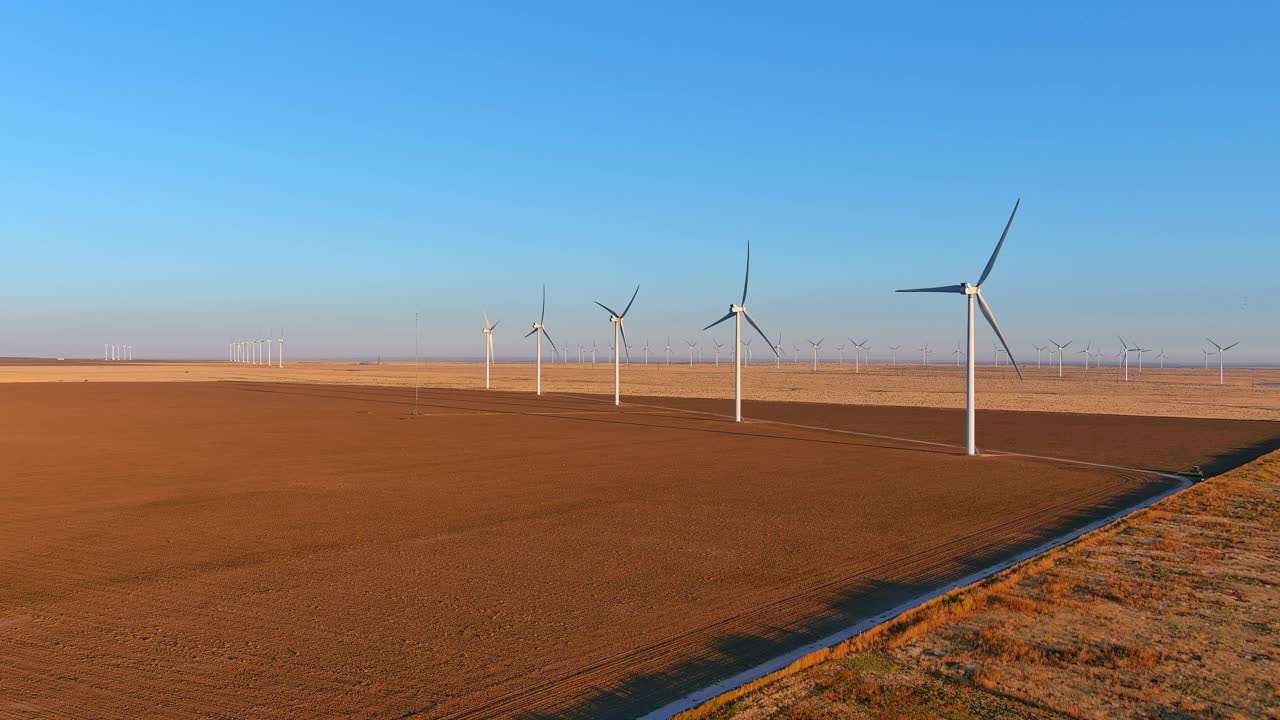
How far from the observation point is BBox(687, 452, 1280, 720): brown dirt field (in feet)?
24.1

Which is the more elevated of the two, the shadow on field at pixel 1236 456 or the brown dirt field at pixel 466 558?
the shadow on field at pixel 1236 456

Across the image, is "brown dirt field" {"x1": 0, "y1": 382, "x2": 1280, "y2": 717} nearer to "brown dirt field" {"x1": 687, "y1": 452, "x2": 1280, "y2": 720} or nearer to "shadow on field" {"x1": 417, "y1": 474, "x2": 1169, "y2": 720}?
"shadow on field" {"x1": 417, "y1": 474, "x2": 1169, "y2": 720}

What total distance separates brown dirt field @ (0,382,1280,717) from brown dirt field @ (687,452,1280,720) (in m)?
0.98

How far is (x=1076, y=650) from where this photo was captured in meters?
8.71

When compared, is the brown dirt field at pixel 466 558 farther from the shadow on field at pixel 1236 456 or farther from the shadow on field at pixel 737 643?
the shadow on field at pixel 1236 456

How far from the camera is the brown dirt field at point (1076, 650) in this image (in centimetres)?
736

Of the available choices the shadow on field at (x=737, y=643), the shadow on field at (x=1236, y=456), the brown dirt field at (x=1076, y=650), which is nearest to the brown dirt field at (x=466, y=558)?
the shadow on field at (x=737, y=643)

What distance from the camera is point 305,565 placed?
500 inches

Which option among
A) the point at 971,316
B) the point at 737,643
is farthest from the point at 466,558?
the point at 971,316

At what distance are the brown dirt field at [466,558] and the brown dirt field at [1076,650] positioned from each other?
979mm

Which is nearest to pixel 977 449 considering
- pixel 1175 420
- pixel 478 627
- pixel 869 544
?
pixel 869 544

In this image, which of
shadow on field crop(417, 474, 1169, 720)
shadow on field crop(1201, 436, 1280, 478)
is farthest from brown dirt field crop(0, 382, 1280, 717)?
shadow on field crop(1201, 436, 1280, 478)

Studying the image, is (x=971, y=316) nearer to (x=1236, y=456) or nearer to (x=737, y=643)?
(x=1236, y=456)

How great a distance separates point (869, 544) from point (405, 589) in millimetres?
7464
